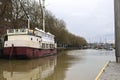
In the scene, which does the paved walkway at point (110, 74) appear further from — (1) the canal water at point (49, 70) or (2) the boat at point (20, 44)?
(2) the boat at point (20, 44)

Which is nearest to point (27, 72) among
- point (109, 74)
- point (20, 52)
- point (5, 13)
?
point (109, 74)

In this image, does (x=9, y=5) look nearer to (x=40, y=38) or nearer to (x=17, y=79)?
(x=40, y=38)

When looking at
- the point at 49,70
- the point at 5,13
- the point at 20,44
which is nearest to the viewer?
the point at 49,70

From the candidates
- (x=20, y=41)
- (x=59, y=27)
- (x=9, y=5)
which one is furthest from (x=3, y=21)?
(x=59, y=27)

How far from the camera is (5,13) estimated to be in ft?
133

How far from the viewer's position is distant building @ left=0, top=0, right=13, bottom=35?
124 feet

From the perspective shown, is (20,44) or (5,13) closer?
(20,44)

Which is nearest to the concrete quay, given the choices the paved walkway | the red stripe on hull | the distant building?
the paved walkway

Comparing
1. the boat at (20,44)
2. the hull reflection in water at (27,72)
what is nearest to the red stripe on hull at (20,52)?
the boat at (20,44)

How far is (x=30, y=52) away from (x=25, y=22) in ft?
49.5

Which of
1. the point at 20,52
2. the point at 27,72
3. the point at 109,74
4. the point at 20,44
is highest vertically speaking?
the point at 20,44

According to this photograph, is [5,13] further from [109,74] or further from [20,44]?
[109,74]

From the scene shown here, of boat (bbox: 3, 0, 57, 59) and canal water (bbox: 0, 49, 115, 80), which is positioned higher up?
boat (bbox: 3, 0, 57, 59)

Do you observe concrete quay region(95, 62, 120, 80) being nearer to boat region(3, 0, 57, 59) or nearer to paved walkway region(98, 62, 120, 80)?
paved walkway region(98, 62, 120, 80)
